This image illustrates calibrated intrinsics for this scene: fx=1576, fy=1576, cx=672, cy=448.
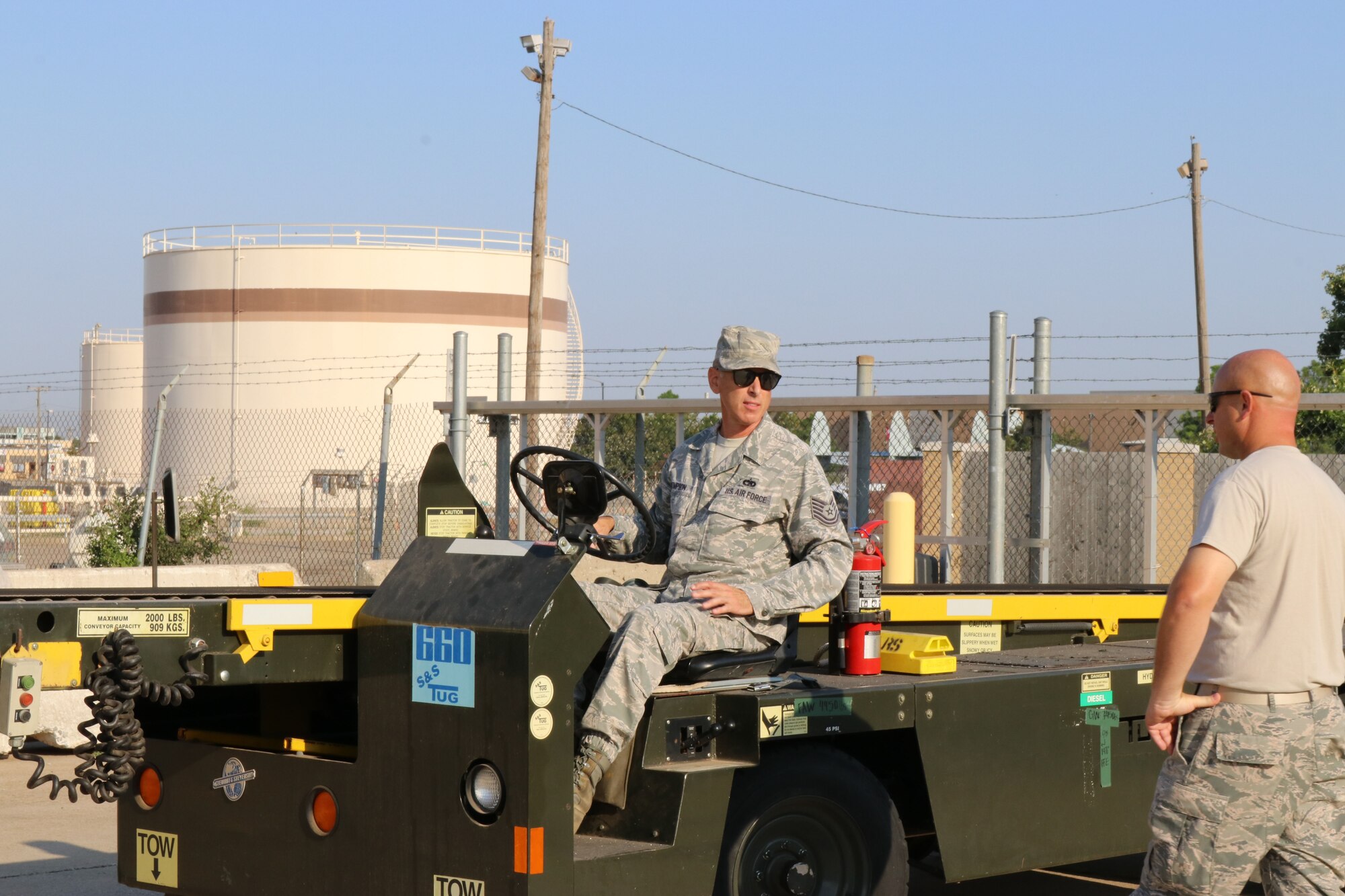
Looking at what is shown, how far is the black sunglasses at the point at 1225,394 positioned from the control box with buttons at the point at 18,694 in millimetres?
3127

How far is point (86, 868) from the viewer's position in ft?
22.0

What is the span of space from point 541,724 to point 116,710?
1.15m

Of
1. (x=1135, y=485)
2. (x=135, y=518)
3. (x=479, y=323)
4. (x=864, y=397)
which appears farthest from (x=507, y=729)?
(x=479, y=323)

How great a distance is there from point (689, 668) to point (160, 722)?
5.86 feet

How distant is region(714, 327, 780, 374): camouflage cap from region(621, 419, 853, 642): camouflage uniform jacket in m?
0.24

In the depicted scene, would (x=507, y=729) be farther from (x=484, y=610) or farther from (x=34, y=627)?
(x=34, y=627)

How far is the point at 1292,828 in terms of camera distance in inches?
150

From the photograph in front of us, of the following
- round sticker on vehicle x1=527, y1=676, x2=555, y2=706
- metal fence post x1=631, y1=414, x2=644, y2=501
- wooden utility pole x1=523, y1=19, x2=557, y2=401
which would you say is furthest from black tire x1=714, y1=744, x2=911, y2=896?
wooden utility pole x1=523, y1=19, x2=557, y2=401

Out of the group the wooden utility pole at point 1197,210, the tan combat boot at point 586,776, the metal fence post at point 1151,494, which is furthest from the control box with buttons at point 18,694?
the wooden utility pole at point 1197,210

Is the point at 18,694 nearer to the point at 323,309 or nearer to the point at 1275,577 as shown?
the point at 1275,577

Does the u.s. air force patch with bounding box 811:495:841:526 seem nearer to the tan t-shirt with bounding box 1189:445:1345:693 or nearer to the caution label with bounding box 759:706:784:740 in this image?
the caution label with bounding box 759:706:784:740

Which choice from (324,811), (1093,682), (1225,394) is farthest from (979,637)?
(324,811)

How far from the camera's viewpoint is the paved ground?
6.45 m

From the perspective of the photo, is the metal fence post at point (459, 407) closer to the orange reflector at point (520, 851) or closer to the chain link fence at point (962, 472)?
the chain link fence at point (962, 472)
